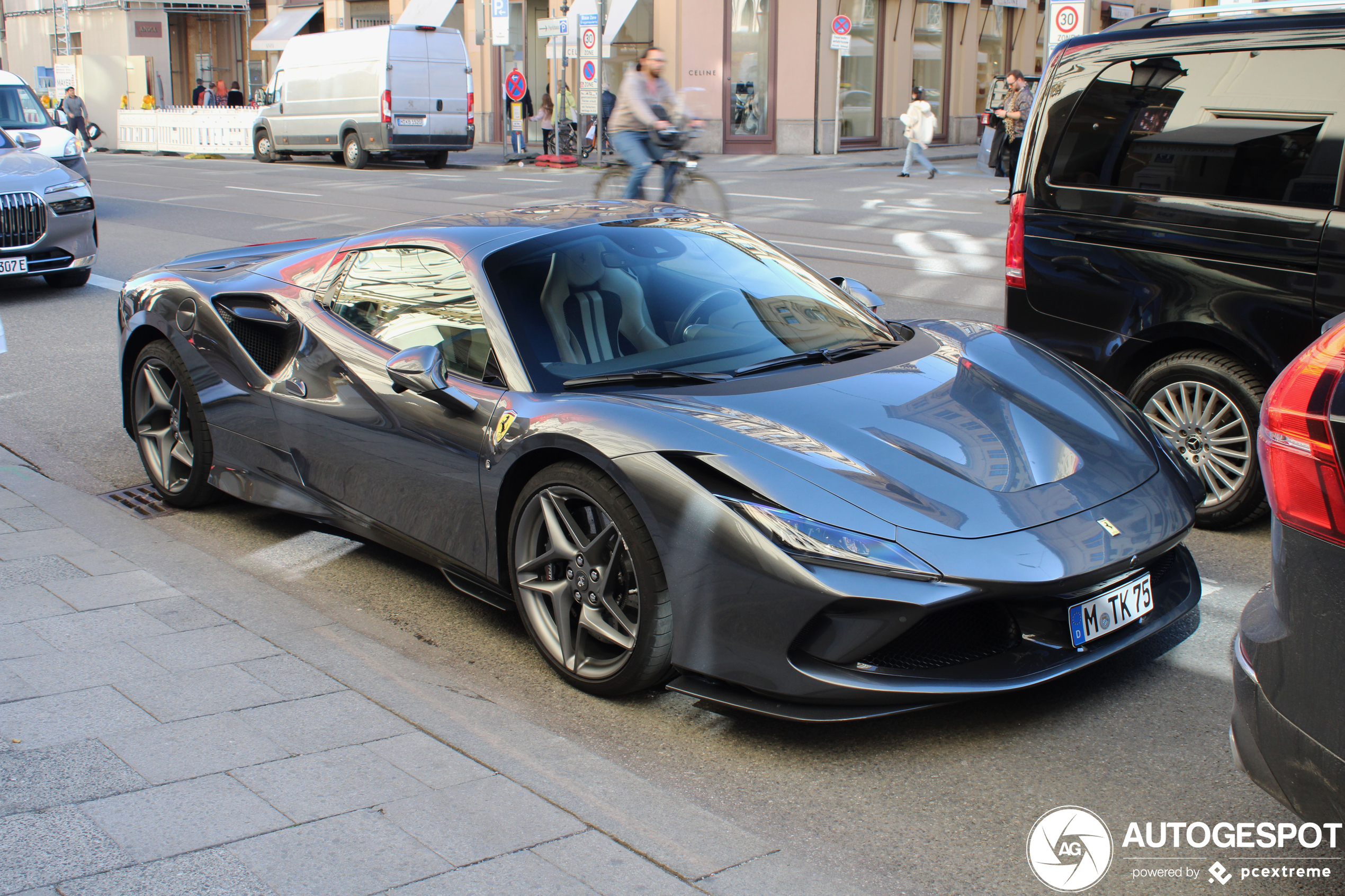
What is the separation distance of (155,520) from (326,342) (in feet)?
4.69

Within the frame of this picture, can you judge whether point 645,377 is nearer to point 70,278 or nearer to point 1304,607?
point 1304,607

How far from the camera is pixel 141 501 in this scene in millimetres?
5562

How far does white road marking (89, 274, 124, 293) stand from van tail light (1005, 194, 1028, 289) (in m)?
8.34

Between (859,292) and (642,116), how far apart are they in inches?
308

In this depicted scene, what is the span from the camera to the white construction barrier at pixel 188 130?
34.1m

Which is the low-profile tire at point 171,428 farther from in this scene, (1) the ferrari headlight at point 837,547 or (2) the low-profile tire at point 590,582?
(1) the ferrari headlight at point 837,547

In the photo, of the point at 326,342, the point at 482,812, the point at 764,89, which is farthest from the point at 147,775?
the point at 764,89

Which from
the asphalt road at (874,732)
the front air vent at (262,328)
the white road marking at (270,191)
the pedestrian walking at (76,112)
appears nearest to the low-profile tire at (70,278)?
the asphalt road at (874,732)

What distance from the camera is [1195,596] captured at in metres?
3.46

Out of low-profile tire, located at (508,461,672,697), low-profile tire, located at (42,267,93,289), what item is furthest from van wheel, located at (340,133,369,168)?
low-profile tire, located at (508,461,672,697)

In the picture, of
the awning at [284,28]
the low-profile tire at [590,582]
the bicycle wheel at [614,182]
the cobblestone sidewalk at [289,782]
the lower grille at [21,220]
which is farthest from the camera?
the awning at [284,28]

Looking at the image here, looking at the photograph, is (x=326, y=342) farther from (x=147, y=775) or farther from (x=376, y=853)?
(x=376, y=853)

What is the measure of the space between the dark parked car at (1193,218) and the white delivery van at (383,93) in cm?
2195

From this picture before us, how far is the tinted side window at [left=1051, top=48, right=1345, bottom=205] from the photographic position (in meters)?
4.51
